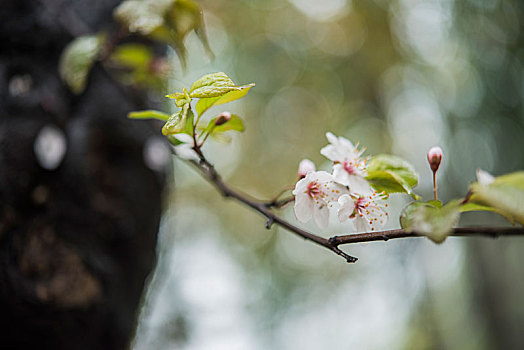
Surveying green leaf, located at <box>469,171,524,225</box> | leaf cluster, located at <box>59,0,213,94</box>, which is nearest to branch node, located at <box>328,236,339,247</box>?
green leaf, located at <box>469,171,524,225</box>

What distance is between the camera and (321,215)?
1.31ft

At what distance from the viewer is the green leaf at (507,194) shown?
26 cm

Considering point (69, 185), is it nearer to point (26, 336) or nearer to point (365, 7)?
point (26, 336)

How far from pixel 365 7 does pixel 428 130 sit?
39.7 inches

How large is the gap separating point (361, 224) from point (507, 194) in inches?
5.5

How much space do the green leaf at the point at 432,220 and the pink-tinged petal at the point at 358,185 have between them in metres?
0.04

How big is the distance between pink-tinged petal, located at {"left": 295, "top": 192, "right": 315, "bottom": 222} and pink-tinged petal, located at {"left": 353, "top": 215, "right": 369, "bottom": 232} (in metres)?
0.04

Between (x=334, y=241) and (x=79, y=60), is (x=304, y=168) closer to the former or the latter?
(x=334, y=241)

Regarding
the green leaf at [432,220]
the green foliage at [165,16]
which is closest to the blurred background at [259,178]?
the green foliage at [165,16]

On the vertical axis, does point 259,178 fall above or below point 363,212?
below

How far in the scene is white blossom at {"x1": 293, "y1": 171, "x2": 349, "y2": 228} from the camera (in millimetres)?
375

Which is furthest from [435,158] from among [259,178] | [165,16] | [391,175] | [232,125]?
[259,178]

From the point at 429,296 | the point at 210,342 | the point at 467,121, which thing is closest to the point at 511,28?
the point at 467,121

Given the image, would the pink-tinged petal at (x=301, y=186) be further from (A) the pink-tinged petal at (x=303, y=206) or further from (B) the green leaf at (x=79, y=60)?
(B) the green leaf at (x=79, y=60)
